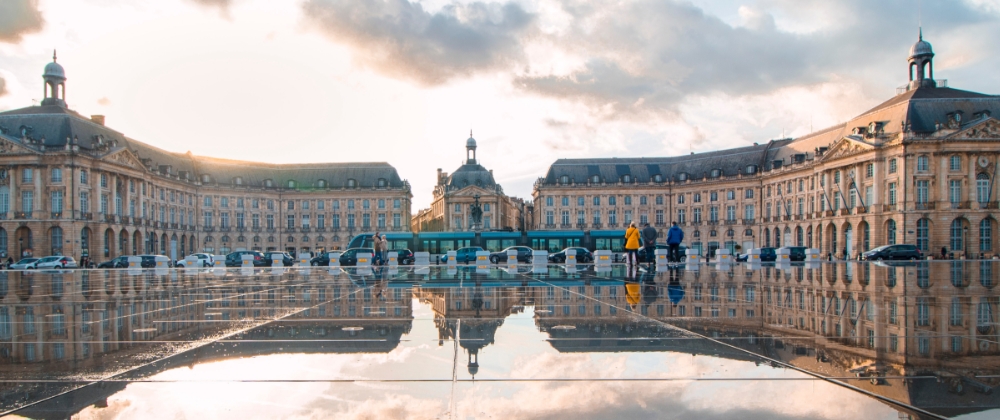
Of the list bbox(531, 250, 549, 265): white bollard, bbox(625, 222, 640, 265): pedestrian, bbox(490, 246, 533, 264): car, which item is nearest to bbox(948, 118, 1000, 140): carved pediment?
bbox(490, 246, 533, 264): car

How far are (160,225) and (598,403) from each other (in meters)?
85.3

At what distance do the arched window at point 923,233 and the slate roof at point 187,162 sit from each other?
206 feet

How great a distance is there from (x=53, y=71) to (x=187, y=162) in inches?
955

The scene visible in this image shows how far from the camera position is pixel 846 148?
229 feet

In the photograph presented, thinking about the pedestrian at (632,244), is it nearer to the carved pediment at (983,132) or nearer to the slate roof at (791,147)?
the slate roof at (791,147)

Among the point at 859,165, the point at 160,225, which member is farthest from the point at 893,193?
the point at 160,225

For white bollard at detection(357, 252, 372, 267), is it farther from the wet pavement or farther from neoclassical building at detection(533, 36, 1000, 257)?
neoclassical building at detection(533, 36, 1000, 257)

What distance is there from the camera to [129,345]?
6.60 m

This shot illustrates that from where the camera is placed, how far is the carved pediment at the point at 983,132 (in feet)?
206

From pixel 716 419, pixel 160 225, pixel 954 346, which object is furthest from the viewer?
pixel 160 225

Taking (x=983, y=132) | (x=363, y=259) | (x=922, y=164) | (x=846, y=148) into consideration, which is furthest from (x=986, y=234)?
(x=363, y=259)

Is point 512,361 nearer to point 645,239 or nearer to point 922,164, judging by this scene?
point 645,239

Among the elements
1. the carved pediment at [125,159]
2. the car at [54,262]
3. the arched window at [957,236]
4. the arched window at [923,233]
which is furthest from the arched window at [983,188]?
the carved pediment at [125,159]

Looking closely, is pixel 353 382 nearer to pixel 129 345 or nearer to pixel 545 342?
pixel 545 342
